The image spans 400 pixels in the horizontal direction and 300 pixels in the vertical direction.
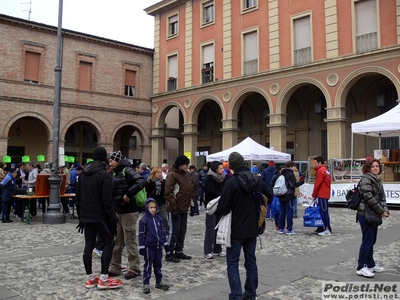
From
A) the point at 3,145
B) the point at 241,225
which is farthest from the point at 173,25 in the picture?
the point at 241,225

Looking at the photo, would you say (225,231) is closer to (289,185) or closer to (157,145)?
(289,185)

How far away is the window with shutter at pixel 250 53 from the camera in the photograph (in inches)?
910

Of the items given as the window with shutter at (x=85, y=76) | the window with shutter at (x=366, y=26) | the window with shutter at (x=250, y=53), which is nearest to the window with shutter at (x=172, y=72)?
the window with shutter at (x=85, y=76)

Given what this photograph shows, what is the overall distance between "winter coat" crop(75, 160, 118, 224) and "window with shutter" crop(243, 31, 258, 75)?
18886 mm

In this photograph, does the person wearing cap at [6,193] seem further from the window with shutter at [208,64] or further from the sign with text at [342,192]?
the window with shutter at [208,64]

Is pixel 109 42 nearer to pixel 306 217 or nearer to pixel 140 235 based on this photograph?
pixel 306 217

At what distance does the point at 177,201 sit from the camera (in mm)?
6867

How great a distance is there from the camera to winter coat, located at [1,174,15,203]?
39.0 feet

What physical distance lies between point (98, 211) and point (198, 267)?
2.08 meters

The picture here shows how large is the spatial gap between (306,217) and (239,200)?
17.8ft

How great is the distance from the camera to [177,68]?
2741cm

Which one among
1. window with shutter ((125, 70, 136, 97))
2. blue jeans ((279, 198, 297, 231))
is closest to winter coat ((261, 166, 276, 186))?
blue jeans ((279, 198, 297, 231))

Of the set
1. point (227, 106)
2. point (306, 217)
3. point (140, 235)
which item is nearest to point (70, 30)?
point (227, 106)

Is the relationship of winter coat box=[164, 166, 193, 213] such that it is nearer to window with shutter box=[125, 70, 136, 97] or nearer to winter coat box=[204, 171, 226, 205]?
winter coat box=[204, 171, 226, 205]
